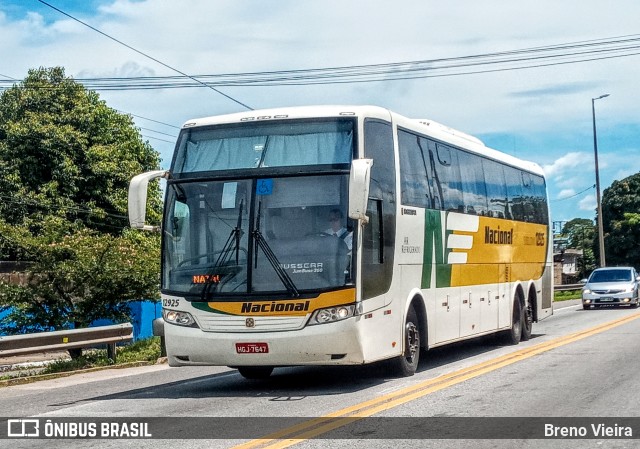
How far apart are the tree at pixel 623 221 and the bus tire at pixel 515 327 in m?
61.8

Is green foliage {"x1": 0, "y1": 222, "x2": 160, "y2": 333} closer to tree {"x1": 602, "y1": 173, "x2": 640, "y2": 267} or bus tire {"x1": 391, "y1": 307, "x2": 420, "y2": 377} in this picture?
bus tire {"x1": 391, "y1": 307, "x2": 420, "y2": 377}

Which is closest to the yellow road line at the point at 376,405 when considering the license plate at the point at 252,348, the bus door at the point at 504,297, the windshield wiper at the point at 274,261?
the bus door at the point at 504,297

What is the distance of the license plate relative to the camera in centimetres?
1237

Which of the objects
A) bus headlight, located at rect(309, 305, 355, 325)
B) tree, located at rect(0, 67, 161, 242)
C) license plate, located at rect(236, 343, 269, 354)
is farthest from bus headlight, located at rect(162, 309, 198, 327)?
tree, located at rect(0, 67, 161, 242)

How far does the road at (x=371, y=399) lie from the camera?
9.11 meters

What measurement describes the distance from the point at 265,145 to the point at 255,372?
3.58m

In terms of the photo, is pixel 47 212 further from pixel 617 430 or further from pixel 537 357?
pixel 617 430

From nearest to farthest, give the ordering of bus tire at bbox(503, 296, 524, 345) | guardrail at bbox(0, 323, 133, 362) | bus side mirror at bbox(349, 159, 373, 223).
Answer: bus side mirror at bbox(349, 159, 373, 223), guardrail at bbox(0, 323, 133, 362), bus tire at bbox(503, 296, 524, 345)

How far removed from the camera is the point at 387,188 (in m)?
13.5

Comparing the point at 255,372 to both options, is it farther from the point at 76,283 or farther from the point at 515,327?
the point at 76,283

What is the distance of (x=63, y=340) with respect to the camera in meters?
18.4

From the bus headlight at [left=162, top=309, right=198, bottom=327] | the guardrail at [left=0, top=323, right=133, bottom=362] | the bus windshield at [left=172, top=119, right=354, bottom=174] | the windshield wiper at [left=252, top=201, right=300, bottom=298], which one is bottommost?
the guardrail at [left=0, top=323, right=133, bottom=362]

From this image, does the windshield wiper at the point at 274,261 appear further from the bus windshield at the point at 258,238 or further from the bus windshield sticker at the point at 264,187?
the bus windshield sticker at the point at 264,187

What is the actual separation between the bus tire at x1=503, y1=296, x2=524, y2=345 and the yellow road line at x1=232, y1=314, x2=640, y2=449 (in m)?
1.63
